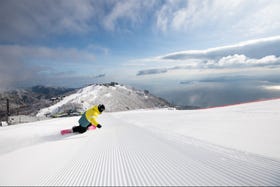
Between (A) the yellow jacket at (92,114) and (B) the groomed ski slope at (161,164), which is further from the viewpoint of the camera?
(A) the yellow jacket at (92,114)

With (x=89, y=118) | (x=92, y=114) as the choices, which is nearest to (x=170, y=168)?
(x=92, y=114)

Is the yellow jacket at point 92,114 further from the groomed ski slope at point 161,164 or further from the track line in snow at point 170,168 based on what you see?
the track line in snow at point 170,168

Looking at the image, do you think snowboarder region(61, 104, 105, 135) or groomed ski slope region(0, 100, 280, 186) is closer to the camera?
groomed ski slope region(0, 100, 280, 186)

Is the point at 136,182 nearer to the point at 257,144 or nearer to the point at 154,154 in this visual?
the point at 154,154

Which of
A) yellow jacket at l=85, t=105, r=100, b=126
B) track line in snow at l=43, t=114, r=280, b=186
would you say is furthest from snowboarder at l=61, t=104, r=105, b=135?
track line in snow at l=43, t=114, r=280, b=186

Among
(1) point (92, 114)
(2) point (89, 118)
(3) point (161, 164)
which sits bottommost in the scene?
(3) point (161, 164)

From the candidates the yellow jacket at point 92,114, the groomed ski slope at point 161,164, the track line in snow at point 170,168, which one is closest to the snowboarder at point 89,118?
the yellow jacket at point 92,114

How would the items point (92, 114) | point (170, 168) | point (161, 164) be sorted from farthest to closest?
Result: point (92, 114)
point (161, 164)
point (170, 168)

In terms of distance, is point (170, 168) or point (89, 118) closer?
point (170, 168)

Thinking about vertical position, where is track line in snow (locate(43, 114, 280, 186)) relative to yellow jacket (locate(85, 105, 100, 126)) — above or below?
below

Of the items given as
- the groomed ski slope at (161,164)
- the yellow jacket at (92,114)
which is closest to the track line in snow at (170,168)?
the groomed ski slope at (161,164)

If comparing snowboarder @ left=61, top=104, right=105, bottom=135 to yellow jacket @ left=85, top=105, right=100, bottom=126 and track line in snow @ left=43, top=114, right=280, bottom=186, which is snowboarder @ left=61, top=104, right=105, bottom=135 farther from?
track line in snow @ left=43, top=114, right=280, bottom=186

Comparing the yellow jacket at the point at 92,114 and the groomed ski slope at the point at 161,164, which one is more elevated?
the yellow jacket at the point at 92,114

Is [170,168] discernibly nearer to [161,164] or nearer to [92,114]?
[161,164]
